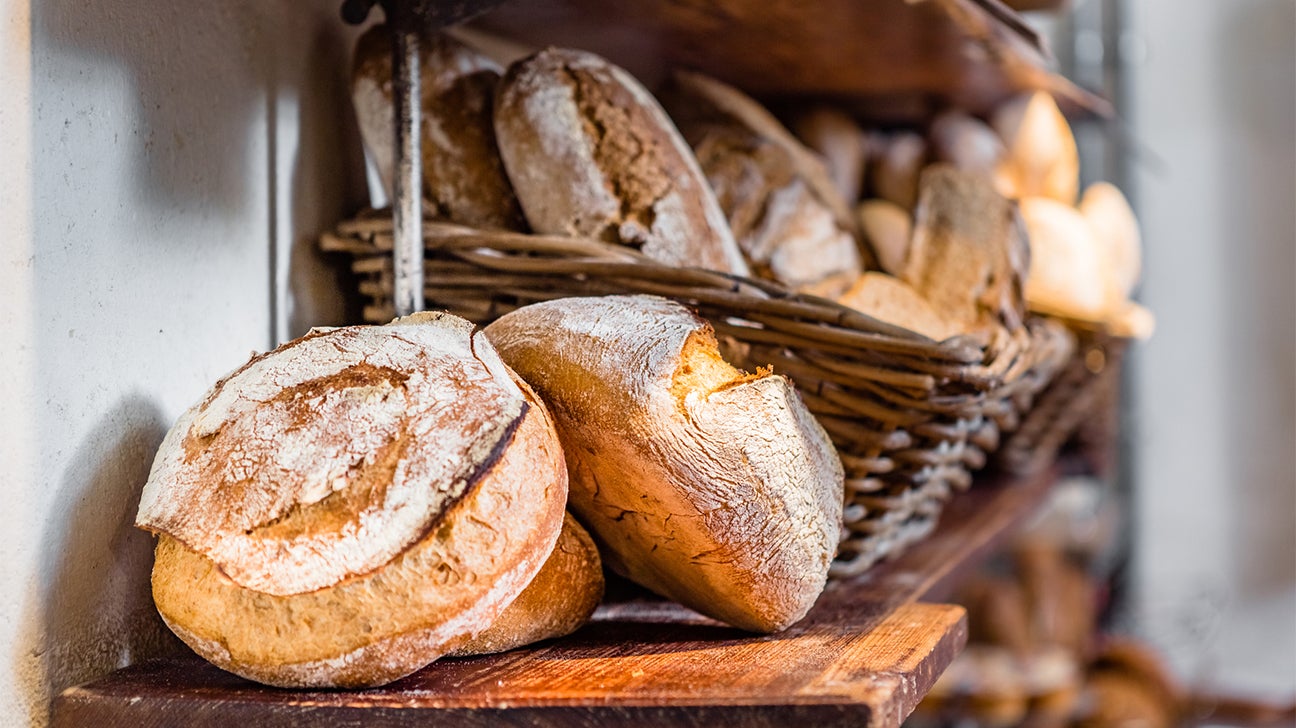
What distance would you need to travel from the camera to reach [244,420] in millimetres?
635

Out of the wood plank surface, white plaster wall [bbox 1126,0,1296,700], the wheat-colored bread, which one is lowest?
white plaster wall [bbox 1126,0,1296,700]

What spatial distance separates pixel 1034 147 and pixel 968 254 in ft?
1.61

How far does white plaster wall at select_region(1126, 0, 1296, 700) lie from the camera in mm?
2576

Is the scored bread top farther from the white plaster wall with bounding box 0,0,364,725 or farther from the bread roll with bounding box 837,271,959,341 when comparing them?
the bread roll with bounding box 837,271,959,341

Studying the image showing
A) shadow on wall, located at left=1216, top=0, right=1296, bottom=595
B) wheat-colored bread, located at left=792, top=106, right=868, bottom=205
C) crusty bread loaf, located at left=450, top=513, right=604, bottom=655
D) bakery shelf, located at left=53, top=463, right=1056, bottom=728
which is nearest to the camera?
bakery shelf, located at left=53, top=463, right=1056, bottom=728

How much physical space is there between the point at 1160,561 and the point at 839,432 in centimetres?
213

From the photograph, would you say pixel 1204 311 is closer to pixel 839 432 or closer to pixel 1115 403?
pixel 1115 403

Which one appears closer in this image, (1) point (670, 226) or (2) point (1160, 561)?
(1) point (670, 226)

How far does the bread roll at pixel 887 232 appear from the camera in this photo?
1232 mm

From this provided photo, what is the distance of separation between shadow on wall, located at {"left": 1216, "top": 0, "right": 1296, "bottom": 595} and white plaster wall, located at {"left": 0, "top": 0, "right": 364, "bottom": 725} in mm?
2320

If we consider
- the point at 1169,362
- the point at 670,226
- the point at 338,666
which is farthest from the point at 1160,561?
the point at 338,666

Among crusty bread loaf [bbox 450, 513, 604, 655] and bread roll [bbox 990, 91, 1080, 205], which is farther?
bread roll [bbox 990, 91, 1080, 205]

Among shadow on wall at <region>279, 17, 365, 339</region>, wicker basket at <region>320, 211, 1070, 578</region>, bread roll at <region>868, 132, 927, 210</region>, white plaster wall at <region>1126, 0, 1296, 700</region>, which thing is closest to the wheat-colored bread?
bread roll at <region>868, 132, 927, 210</region>

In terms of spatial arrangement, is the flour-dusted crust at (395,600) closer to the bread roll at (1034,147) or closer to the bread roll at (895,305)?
the bread roll at (895,305)
